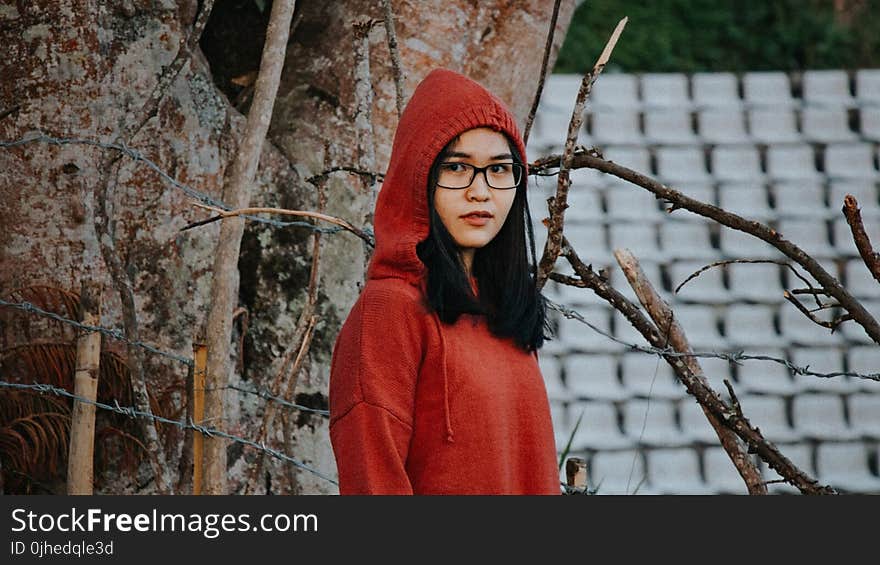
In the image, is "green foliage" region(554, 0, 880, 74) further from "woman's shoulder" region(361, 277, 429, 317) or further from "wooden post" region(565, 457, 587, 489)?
"woman's shoulder" region(361, 277, 429, 317)

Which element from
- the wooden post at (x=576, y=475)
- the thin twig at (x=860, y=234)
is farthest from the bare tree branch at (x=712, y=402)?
the thin twig at (x=860, y=234)

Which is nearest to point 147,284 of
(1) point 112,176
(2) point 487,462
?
(1) point 112,176

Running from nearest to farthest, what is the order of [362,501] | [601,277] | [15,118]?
[362,501] < [601,277] < [15,118]

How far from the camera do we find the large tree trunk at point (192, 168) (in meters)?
2.70

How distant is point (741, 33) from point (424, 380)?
5.62 m

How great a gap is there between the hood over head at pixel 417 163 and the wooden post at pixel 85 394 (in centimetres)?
78

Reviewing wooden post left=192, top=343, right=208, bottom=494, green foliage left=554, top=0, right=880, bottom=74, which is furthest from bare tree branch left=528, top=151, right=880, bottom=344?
green foliage left=554, top=0, right=880, bottom=74

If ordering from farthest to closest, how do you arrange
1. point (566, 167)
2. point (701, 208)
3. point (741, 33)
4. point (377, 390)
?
point (741, 33) < point (701, 208) < point (566, 167) < point (377, 390)

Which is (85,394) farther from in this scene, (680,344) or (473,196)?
(680,344)

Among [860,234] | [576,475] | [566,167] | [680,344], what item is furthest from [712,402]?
[566,167]

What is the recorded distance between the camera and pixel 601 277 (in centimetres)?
236

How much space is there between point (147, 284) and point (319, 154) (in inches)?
20.5

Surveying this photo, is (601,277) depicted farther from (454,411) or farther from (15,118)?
(15,118)

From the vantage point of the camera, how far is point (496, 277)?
194cm
